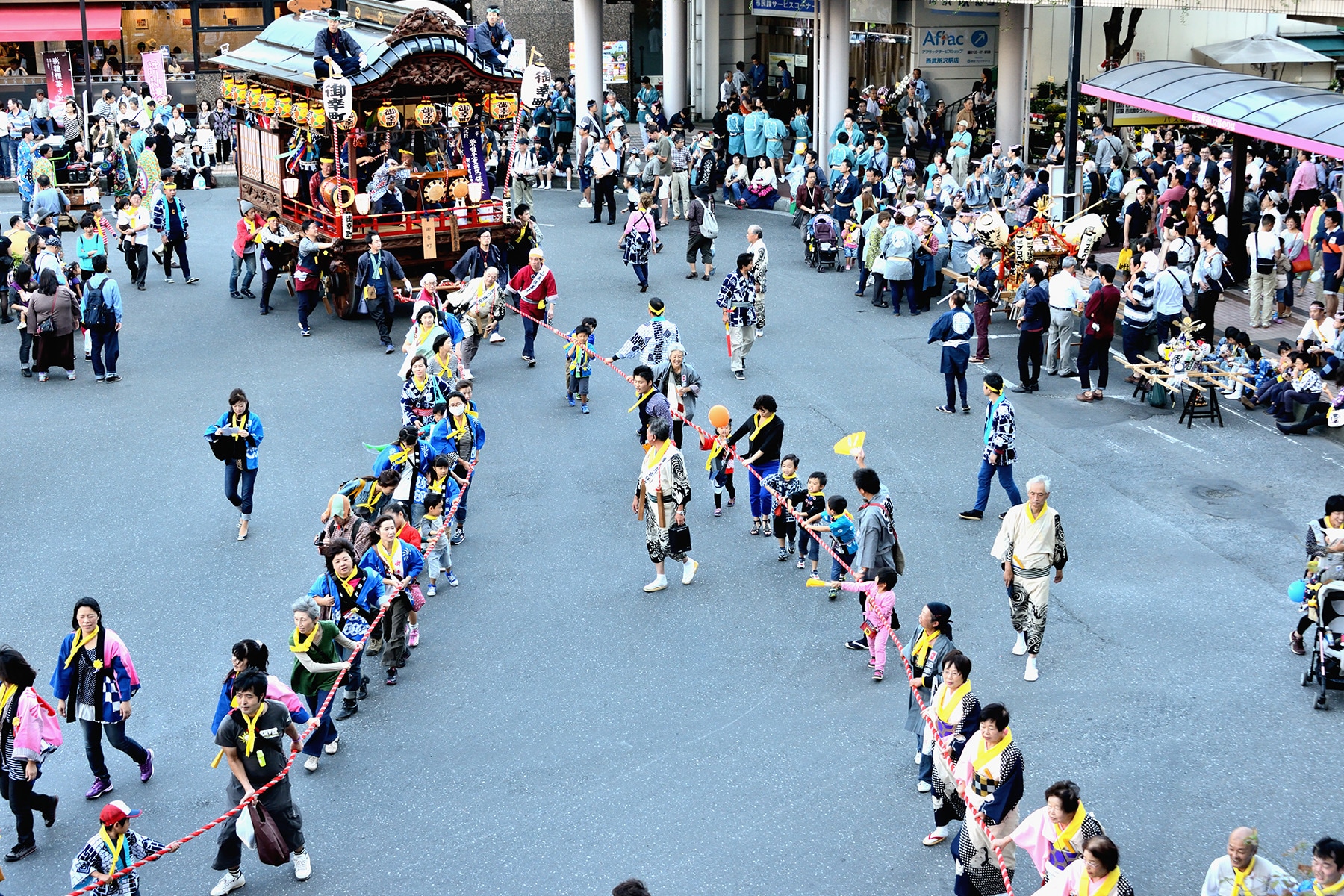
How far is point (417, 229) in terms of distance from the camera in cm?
2127

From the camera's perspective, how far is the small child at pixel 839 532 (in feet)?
39.4

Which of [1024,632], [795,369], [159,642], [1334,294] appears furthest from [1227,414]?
[159,642]

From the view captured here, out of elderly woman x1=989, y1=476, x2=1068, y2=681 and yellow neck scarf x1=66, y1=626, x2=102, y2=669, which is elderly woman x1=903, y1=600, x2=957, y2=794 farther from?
yellow neck scarf x1=66, y1=626, x2=102, y2=669

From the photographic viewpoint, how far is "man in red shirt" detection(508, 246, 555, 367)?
1894 centimetres

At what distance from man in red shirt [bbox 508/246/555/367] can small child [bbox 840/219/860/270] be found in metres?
6.17

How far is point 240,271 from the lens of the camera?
22.7m

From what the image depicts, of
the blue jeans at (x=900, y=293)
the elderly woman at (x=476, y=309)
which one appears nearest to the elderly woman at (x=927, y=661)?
the elderly woman at (x=476, y=309)

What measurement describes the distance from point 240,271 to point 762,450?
12.1 m

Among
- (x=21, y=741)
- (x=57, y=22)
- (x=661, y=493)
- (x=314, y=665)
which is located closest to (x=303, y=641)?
(x=314, y=665)

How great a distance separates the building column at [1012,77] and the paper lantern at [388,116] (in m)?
12.7

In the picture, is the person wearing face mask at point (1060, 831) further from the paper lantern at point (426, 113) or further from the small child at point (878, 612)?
the paper lantern at point (426, 113)

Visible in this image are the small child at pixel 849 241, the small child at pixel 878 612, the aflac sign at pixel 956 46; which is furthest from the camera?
the aflac sign at pixel 956 46

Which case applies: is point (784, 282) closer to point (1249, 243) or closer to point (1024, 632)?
point (1249, 243)

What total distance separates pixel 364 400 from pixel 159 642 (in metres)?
6.42
